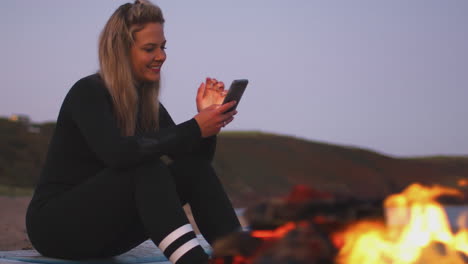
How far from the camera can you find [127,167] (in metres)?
2.03

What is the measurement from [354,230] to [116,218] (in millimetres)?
1044

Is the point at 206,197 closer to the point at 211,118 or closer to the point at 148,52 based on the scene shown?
the point at 211,118

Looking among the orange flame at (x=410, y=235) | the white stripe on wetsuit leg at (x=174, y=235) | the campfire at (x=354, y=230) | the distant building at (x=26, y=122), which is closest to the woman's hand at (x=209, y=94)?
the white stripe on wetsuit leg at (x=174, y=235)

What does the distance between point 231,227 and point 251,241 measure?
0.78 meters

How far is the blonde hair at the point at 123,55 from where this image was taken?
235 centimetres

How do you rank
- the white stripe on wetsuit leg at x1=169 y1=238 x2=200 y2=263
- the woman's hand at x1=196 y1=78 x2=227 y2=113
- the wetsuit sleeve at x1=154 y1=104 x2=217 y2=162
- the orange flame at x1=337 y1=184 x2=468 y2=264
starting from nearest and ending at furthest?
the orange flame at x1=337 y1=184 x2=468 y2=264 < the white stripe on wetsuit leg at x1=169 y1=238 x2=200 y2=263 < the wetsuit sleeve at x1=154 y1=104 x2=217 y2=162 < the woman's hand at x1=196 y1=78 x2=227 y2=113

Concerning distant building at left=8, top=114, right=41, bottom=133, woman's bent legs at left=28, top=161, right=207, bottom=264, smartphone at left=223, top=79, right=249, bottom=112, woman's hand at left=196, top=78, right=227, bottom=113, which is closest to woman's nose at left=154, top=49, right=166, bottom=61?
woman's hand at left=196, top=78, right=227, bottom=113

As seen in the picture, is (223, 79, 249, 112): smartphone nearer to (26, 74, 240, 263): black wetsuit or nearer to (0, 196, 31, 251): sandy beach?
(26, 74, 240, 263): black wetsuit

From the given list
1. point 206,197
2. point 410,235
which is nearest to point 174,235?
point 206,197

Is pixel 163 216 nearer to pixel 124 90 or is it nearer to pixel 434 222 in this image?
pixel 124 90

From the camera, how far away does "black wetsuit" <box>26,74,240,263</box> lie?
1.97 m

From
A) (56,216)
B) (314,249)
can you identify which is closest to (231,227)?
(56,216)

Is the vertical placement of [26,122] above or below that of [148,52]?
below

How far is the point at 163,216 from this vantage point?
1.94 meters
